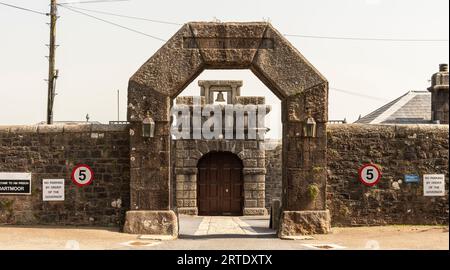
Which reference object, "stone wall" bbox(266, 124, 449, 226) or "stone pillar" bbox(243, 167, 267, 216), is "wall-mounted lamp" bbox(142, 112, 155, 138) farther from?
"stone pillar" bbox(243, 167, 267, 216)

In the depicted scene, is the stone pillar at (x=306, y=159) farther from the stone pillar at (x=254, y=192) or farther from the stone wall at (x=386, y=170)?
the stone pillar at (x=254, y=192)

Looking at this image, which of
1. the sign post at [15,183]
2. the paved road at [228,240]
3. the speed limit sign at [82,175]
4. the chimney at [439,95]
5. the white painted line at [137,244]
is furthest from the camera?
the chimney at [439,95]

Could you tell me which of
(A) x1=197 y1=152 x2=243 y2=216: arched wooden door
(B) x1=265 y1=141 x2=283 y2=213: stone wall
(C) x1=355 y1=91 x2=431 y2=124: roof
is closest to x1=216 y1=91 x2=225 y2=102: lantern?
(A) x1=197 y1=152 x2=243 y2=216: arched wooden door

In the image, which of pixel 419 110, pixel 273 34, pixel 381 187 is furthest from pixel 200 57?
pixel 419 110

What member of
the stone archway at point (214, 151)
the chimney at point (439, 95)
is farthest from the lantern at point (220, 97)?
the chimney at point (439, 95)

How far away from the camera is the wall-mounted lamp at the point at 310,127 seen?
475 inches

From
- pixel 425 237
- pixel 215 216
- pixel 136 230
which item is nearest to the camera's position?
pixel 425 237

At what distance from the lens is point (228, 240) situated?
38.7ft

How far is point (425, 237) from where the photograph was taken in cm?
1095

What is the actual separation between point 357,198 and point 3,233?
7522mm

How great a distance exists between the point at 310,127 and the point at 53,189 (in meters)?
5.81

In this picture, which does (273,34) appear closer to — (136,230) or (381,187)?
(381,187)

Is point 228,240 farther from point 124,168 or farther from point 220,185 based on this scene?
→ point 220,185

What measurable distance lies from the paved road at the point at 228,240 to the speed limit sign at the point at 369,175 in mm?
1012
